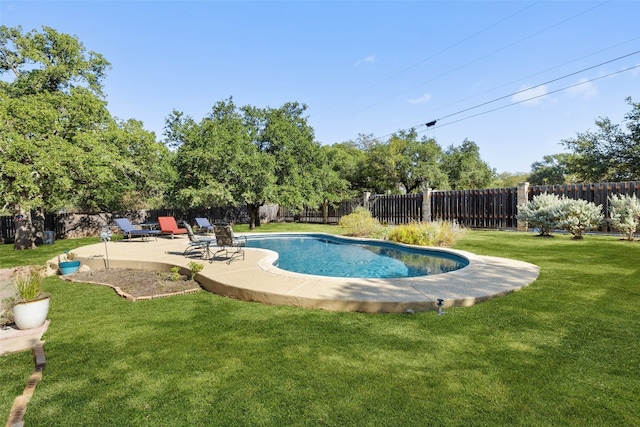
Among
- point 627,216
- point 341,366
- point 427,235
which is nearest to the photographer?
point 341,366

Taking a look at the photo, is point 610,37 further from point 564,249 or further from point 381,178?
point 381,178

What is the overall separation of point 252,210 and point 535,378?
19320 mm

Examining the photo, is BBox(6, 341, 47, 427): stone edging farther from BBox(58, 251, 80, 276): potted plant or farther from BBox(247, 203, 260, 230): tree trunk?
BBox(247, 203, 260, 230): tree trunk

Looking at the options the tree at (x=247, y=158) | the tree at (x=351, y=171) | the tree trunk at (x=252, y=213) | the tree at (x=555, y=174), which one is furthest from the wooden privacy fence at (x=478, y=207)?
the tree at (x=555, y=174)

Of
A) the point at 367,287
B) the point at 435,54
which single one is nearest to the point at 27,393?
the point at 367,287

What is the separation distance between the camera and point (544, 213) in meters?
11.5

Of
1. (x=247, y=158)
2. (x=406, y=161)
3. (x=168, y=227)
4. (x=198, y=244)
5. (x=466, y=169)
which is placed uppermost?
(x=406, y=161)

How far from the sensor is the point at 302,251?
1152 cm

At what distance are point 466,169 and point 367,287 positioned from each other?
28.7 meters

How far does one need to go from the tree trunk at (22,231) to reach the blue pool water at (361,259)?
919 cm

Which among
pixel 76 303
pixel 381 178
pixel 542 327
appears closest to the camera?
pixel 542 327

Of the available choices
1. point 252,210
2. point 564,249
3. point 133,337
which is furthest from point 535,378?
point 252,210

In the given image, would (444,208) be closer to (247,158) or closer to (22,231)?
(247,158)

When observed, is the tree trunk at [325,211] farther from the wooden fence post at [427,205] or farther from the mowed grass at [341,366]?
the mowed grass at [341,366]
